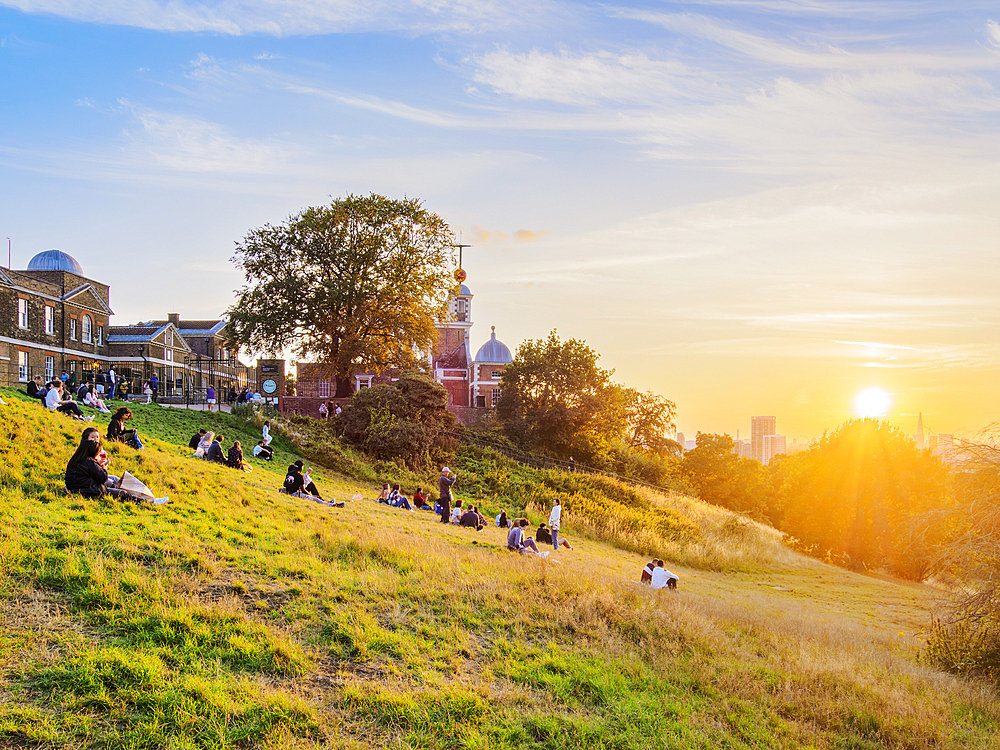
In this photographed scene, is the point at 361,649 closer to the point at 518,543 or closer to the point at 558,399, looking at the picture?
the point at 518,543

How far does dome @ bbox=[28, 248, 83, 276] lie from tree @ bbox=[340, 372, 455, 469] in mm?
32647

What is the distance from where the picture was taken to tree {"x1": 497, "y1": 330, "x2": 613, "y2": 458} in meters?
43.2

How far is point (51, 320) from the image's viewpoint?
43250 millimetres

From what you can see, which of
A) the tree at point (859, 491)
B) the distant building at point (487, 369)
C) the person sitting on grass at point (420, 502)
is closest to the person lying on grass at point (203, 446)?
the person sitting on grass at point (420, 502)

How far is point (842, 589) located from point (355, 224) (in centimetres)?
3036

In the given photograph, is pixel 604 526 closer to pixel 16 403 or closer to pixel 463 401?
pixel 16 403

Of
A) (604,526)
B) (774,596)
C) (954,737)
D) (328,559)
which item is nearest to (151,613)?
(328,559)

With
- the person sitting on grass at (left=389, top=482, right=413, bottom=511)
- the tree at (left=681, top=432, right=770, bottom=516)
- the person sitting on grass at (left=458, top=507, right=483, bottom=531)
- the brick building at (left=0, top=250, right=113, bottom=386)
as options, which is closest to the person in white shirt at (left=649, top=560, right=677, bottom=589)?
the person sitting on grass at (left=458, top=507, right=483, bottom=531)

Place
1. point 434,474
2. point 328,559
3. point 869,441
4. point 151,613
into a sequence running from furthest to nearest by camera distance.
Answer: point 869,441 → point 434,474 → point 328,559 → point 151,613

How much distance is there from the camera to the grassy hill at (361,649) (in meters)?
6.71

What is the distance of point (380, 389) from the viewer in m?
33.2

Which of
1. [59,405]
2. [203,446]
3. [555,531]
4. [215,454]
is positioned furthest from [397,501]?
[59,405]

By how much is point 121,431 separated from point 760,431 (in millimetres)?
183984

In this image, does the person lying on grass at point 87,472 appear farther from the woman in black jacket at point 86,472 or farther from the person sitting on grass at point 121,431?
the person sitting on grass at point 121,431
